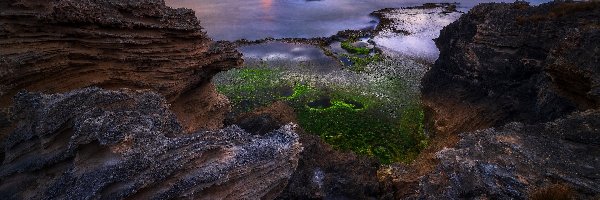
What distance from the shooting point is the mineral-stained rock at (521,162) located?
368 inches

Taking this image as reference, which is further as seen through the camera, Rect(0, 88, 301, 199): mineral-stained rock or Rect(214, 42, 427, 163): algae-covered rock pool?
Rect(214, 42, 427, 163): algae-covered rock pool

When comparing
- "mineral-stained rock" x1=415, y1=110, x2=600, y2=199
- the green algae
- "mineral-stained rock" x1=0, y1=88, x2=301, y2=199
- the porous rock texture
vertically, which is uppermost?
the porous rock texture

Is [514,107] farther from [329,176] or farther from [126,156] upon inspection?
[126,156]

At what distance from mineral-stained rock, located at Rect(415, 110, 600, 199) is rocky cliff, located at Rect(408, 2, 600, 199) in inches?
0.9

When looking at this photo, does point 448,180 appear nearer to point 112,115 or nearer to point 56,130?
point 112,115

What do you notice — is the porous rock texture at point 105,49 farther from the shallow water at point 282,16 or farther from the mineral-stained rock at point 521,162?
the shallow water at point 282,16

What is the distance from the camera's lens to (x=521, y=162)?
10195mm

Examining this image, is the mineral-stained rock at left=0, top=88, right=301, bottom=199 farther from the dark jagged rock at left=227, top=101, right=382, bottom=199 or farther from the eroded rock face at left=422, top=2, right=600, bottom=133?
the eroded rock face at left=422, top=2, right=600, bottom=133

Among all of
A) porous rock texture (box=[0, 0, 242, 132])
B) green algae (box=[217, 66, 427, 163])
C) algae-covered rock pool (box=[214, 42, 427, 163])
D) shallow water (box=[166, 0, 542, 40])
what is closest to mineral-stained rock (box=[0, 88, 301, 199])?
porous rock texture (box=[0, 0, 242, 132])

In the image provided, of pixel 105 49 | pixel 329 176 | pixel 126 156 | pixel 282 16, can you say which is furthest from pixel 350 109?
pixel 282 16

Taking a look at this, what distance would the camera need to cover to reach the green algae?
2123 centimetres

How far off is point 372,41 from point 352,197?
27378 millimetres

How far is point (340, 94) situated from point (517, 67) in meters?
10.8

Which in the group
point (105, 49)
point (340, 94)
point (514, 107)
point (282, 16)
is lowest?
point (340, 94)
